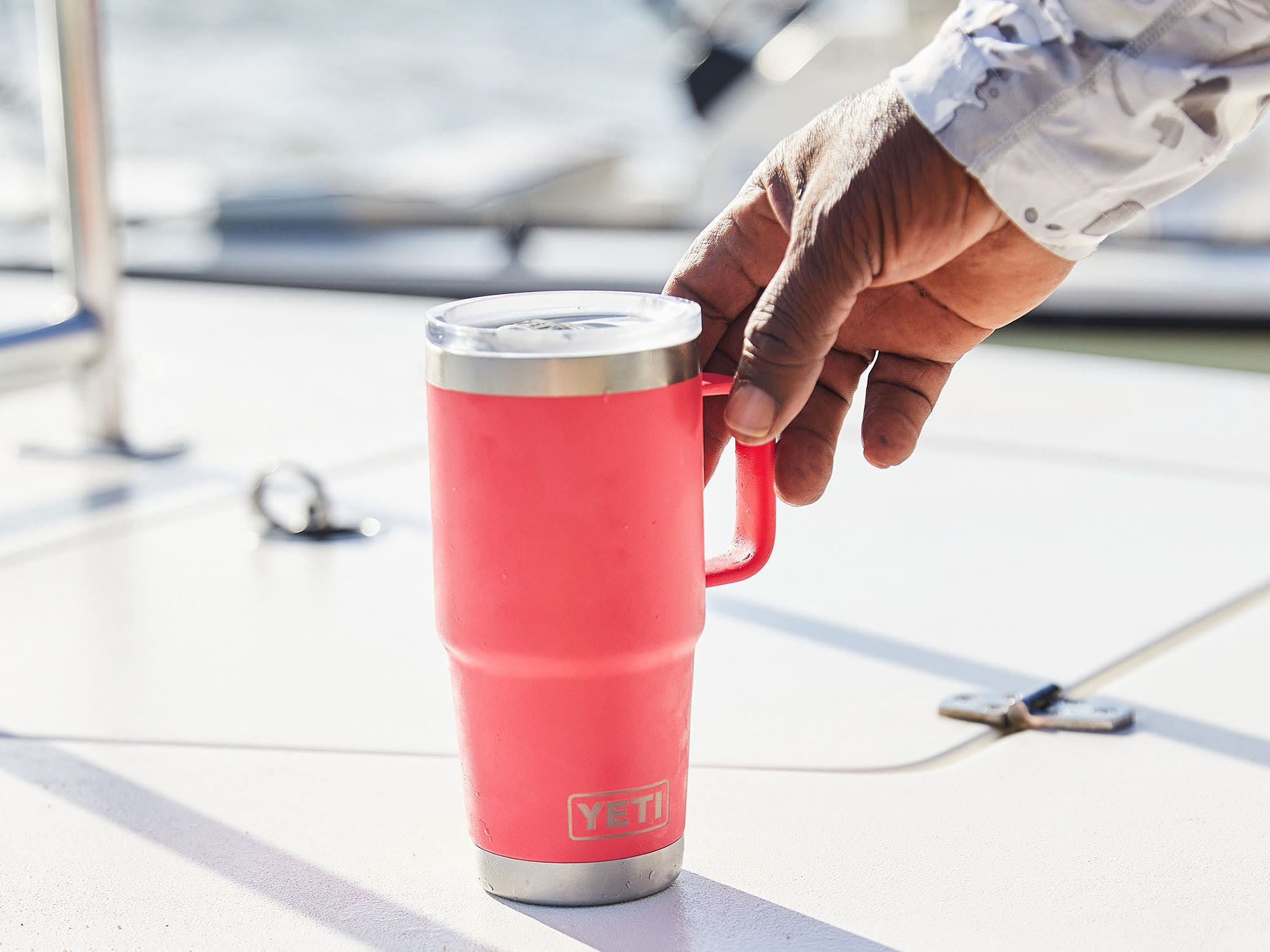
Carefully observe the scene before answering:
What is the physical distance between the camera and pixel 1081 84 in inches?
Answer: 29.7

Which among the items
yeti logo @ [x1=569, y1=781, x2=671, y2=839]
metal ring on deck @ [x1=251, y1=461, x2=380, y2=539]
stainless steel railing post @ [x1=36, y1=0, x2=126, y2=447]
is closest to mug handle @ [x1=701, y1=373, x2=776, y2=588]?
yeti logo @ [x1=569, y1=781, x2=671, y2=839]

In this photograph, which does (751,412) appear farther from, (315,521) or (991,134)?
(315,521)

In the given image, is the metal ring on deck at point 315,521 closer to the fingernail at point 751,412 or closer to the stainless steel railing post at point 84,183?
the stainless steel railing post at point 84,183

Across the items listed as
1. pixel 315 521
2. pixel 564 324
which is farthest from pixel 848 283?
pixel 315 521

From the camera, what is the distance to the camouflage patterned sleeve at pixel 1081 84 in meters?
0.75

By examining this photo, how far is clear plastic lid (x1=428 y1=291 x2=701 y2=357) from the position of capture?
679mm

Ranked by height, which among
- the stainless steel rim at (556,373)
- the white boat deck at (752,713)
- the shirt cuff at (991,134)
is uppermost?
the shirt cuff at (991,134)

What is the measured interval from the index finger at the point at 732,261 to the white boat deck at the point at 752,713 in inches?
11.3

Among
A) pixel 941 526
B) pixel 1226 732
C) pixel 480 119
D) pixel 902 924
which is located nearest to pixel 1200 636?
pixel 1226 732

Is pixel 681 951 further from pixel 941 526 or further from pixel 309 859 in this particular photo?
pixel 941 526

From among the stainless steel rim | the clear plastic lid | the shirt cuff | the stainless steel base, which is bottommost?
the stainless steel base

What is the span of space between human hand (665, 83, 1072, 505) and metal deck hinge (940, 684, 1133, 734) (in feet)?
0.72

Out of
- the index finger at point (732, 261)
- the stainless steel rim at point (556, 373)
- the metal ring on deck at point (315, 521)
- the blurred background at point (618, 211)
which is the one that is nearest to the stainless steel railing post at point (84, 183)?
the blurred background at point (618, 211)

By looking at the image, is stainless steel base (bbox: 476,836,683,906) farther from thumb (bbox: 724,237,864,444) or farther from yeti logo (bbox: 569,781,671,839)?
thumb (bbox: 724,237,864,444)
